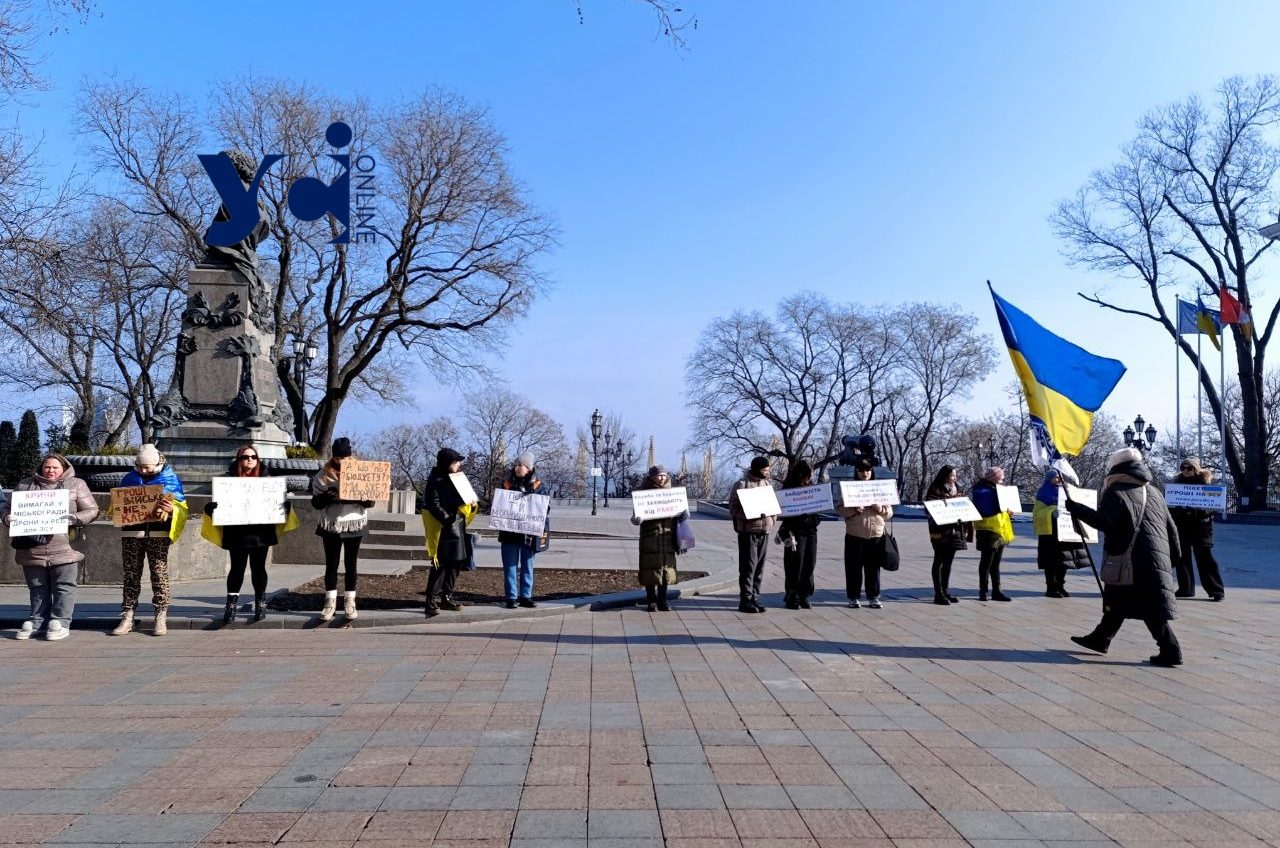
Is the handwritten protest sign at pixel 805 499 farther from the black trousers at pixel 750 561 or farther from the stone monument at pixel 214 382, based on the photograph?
the stone monument at pixel 214 382

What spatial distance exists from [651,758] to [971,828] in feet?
5.65

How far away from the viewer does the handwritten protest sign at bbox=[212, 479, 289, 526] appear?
30.2 feet

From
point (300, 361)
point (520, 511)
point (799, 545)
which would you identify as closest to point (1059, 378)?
point (799, 545)

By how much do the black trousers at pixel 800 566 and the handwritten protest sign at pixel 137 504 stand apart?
22.9ft

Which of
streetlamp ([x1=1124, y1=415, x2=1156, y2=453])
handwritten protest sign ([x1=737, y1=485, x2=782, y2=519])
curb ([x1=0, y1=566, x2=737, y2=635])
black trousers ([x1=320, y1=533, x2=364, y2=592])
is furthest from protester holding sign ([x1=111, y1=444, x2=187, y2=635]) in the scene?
streetlamp ([x1=1124, y1=415, x2=1156, y2=453])

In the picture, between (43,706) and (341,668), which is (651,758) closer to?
(341,668)

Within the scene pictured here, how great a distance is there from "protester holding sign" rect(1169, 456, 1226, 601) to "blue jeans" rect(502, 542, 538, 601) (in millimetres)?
8768

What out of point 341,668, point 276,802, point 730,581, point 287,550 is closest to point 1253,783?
point 276,802

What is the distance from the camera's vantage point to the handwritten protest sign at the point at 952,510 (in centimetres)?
1159

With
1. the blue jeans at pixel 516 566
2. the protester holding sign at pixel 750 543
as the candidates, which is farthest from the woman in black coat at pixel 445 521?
the protester holding sign at pixel 750 543

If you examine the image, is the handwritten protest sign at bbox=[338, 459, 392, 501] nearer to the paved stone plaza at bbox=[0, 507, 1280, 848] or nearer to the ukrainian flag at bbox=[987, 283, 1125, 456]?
the paved stone plaza at bbox=[0, 507, 1280, 848]

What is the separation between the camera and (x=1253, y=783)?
15.4ft

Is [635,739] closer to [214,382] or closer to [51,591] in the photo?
[51,591]

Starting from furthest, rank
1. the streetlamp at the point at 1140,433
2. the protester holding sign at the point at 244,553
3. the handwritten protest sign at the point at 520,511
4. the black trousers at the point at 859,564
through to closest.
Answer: the streetlamp at the point at 1140,433 → the black trousers at the point at 859,564 → the handwritten protest sign at the point at 520,511 → the protester holding sign at the point at 244,553
